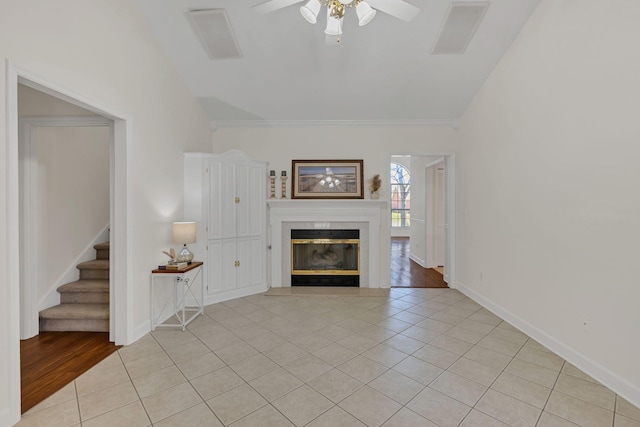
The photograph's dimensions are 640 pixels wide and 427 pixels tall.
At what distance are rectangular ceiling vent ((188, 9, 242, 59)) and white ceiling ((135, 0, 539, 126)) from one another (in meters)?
0.06

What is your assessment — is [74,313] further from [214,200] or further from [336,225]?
[336,225]

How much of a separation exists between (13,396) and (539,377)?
12.2 ft

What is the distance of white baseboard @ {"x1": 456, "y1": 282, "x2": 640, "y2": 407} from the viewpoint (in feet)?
6.96

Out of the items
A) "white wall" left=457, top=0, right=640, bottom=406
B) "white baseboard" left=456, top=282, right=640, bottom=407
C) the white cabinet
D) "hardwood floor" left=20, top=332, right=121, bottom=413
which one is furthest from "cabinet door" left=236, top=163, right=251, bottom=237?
"white baseboard" left=456, top=282, right=640, bottom=407

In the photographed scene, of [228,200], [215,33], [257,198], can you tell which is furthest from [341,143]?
[215,33]

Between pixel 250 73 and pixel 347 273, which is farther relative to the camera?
pixel 347 273

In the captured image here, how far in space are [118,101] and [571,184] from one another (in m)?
4.23

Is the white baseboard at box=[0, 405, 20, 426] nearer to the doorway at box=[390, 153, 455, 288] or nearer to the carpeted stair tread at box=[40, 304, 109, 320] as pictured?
the carpeted stair tread at box=[40, 304, 109, 320]

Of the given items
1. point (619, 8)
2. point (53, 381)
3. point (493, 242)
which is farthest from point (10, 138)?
point (493, 242)

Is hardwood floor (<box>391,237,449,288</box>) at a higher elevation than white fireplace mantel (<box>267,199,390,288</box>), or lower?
lower

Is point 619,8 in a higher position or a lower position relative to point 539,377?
higher

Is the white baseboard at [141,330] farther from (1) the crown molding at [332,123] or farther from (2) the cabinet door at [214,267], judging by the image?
(1) the crown molding at [332,123]

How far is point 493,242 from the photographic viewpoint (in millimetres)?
3861

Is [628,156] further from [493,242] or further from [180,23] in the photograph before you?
[180,23]
